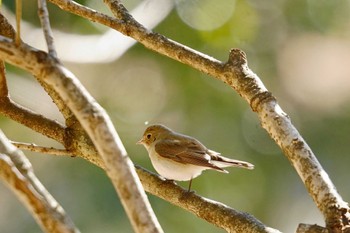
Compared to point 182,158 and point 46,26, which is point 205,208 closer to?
point 46,26

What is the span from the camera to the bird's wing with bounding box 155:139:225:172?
368 cm

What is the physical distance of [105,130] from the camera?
4.74 feet

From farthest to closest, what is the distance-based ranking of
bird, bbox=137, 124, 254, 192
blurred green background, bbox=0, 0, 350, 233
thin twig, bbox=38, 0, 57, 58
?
1. blurred green background, bbox=0, 0, 350, 233
2. bird, bbox=137, 124, 254, 192
3. thin twig, bbox=38, 0, 57, 58

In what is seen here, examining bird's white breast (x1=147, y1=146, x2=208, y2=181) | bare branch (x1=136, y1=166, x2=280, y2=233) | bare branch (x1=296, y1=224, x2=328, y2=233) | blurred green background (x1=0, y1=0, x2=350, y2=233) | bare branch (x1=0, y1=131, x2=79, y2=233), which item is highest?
blurred green background (x1=0, y1=0, x2=350, y2=233)

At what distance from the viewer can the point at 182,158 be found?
3.84 metres

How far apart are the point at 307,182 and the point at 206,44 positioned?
627 centimetres

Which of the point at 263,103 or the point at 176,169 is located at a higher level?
the point at 176,169

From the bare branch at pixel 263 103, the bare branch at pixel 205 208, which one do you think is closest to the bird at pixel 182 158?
the bare branch at pixel 205 208

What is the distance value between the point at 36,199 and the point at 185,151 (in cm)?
250

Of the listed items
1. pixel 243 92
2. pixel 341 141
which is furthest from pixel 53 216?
pixel 341 141

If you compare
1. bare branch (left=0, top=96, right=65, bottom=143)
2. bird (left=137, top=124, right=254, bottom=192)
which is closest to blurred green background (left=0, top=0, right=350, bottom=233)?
bird (left=137, top=124, right=254, bottom=192)

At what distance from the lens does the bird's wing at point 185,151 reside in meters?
3.68

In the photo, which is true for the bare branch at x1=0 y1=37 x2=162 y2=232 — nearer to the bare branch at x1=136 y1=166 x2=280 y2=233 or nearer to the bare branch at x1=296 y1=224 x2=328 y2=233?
the bare branch at x1=296 y1=224 x2=328 y2=233

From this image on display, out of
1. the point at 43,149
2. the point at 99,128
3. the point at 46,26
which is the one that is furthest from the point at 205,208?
the point at 99,128
